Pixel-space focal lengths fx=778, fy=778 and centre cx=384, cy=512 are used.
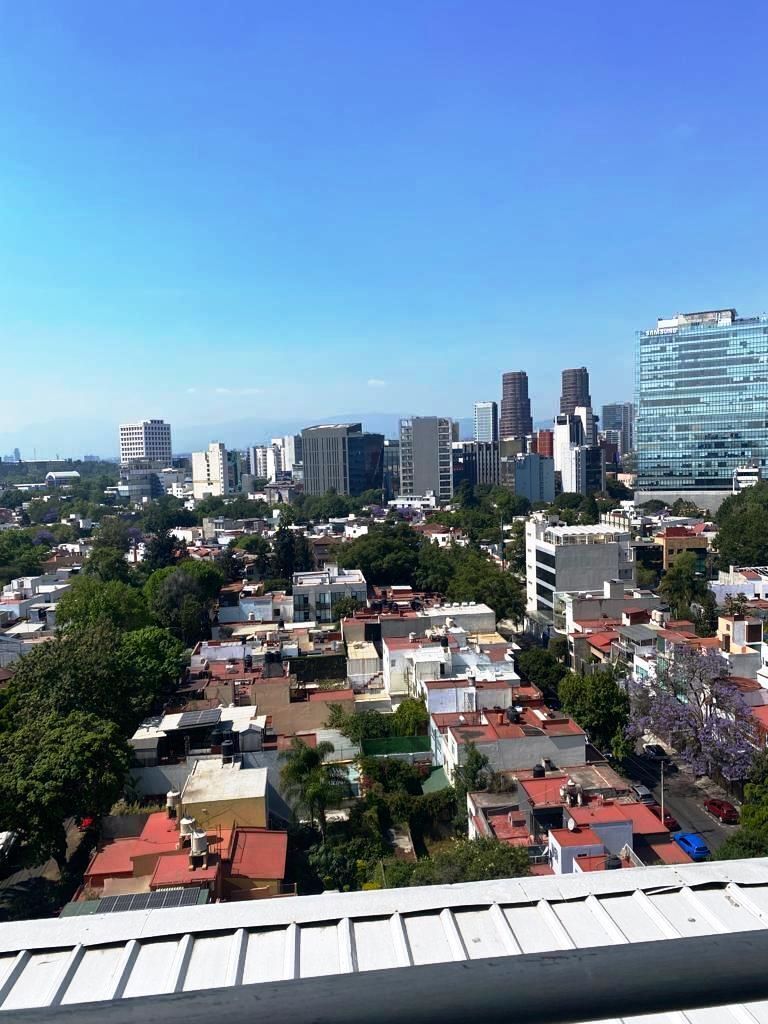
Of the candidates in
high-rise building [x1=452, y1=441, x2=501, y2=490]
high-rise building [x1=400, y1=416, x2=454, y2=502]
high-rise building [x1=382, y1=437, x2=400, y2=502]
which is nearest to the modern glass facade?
high-rise building [x1=400, y1=416, x2=454, y2=502]

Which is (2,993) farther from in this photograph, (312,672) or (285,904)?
(312,672)

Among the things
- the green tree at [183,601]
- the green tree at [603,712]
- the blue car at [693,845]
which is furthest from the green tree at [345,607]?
the blue car at [693,845]

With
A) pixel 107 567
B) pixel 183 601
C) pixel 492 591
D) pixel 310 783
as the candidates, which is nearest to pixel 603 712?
pixel 310 783

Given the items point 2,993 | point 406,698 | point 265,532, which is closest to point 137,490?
point 265,532

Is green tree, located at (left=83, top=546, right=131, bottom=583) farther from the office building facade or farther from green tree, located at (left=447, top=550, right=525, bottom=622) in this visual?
the office building facade

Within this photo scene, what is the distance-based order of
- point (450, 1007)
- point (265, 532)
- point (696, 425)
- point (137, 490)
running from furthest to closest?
point (137, 490) → point (696, 425) → point (265, 532) → point (450, 1007)

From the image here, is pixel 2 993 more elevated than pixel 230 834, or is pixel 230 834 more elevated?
pixel 2 993

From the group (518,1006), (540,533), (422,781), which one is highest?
(518,1006)
